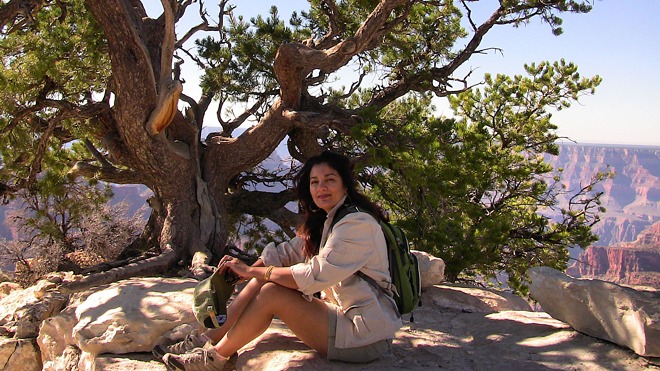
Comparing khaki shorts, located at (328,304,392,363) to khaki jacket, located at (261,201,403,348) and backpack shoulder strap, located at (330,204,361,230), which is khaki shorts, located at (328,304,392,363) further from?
backpack shoulder strap, located at (330,204,361,230)

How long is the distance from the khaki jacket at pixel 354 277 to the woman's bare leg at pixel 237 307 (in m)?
0.30

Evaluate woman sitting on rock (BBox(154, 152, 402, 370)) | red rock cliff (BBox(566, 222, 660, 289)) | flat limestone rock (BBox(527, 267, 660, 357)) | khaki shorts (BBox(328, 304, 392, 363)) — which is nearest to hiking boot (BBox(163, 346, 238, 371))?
woman sitting on rock (BBox(154, 152, 402, 370))

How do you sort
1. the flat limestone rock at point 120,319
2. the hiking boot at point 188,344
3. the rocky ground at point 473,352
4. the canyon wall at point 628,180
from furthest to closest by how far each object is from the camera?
1. the canyon wall at point 628,180
2. the flat limestone rock at point 120,319
3. the hiking boot at point 188,344
4. the rocky ground at point 473,352

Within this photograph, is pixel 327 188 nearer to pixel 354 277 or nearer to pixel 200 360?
pixel 354 277

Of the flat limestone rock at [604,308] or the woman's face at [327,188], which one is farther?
the woman's face at [327,188]

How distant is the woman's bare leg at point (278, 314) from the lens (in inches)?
109

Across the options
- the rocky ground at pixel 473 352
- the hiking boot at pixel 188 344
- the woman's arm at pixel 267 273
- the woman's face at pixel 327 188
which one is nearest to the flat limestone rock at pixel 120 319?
the rocky ground at pixel 473 352

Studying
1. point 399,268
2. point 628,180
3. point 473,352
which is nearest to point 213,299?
point 399,268

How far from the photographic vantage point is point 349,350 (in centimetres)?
277

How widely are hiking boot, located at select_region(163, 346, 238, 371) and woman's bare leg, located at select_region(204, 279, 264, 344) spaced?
9 cm

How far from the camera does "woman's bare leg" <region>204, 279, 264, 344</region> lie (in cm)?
290

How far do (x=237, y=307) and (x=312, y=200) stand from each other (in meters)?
0.76

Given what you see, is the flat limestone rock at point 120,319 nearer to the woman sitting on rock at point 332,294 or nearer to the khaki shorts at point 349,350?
the woman sitting on rock at point 332,294

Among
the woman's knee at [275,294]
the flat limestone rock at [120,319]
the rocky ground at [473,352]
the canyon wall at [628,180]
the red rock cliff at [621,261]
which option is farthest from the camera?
the canyon wall at [628,180]
